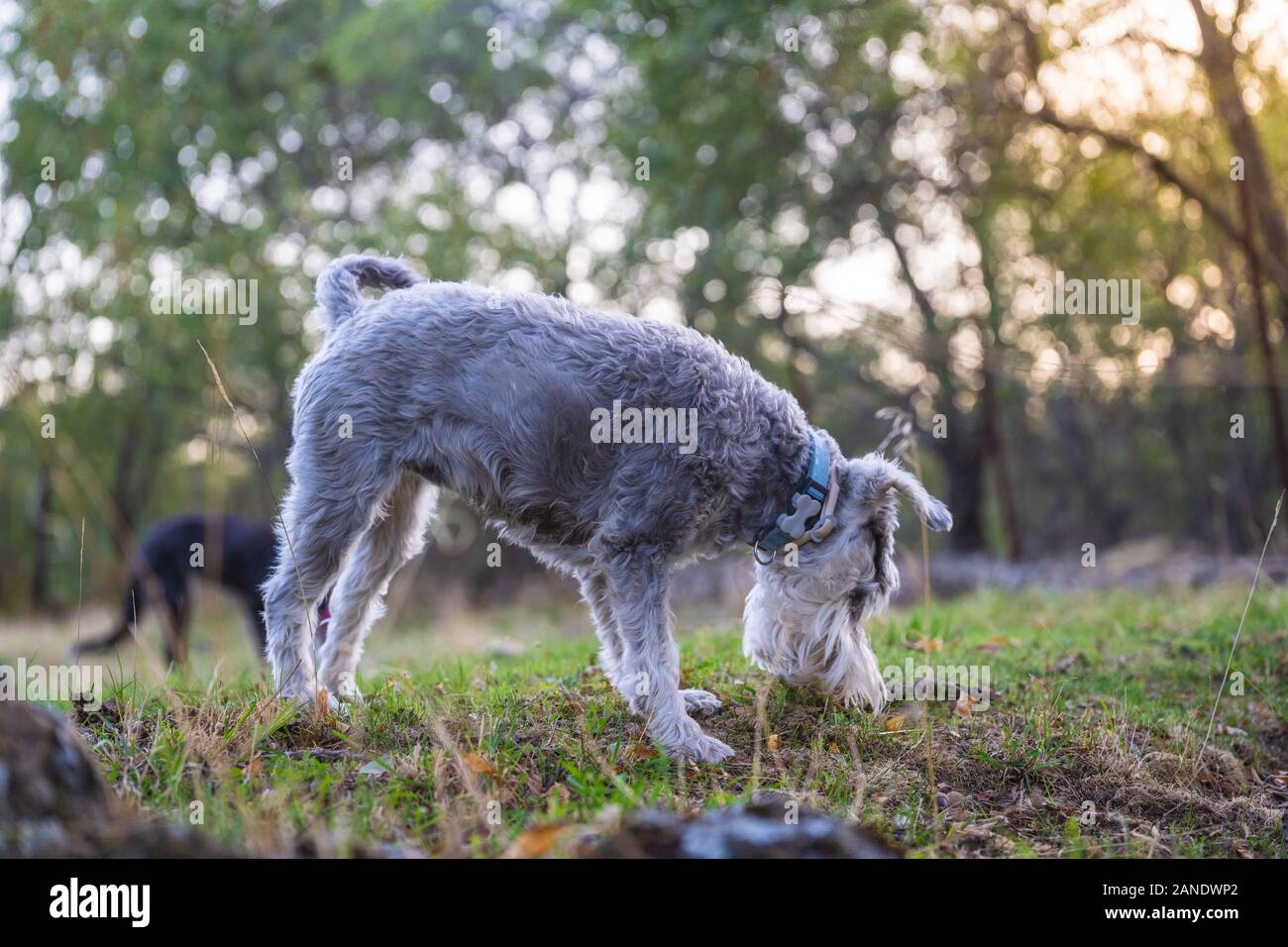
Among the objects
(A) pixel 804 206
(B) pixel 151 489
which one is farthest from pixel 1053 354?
(B) pixel 151 489

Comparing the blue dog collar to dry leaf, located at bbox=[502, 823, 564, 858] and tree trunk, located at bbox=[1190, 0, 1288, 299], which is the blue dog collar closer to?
dry leaf, located at bbox=[502, 823, 564, 858]

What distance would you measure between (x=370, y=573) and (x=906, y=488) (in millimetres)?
2600

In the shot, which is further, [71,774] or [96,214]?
[96,214]

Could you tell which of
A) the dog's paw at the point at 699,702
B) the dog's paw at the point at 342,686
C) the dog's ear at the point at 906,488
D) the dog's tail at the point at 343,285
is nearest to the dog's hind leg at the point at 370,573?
the dog's paw at the point at 342,686

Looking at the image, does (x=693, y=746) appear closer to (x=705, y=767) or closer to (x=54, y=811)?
(x=705, y=767)

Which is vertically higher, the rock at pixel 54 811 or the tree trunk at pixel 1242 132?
the tree trunk at pixel 1242 132

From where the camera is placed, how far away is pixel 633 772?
13.2 feet

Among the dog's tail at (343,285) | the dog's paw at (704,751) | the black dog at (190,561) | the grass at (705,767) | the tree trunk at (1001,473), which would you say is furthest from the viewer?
the tree trunk at (1001,473)

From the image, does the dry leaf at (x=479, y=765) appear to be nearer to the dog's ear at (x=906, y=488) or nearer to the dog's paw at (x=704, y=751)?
the dog's paw at (x=704, y=751)

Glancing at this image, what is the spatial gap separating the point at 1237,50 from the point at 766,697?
8.80 m

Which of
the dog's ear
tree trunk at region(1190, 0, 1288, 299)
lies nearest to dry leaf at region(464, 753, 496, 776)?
the dog's ear

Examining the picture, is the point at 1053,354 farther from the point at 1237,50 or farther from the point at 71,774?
the point at 71,774

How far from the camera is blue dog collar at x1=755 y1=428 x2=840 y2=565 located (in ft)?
14.9

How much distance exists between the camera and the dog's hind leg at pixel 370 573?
16.5 feet
